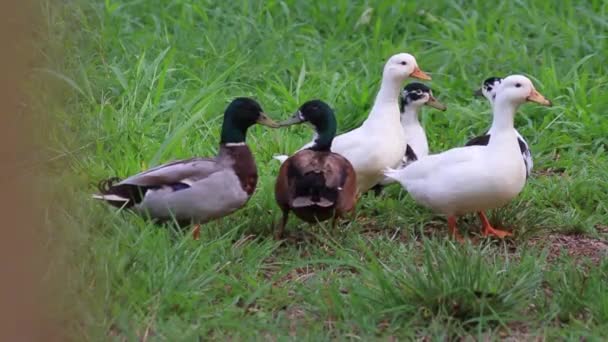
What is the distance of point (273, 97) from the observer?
6035mm

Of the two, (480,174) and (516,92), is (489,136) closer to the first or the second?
(516,92)

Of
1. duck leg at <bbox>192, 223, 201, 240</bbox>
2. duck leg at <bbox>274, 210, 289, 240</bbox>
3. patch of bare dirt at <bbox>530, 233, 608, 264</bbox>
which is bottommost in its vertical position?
patch of bare dirt at <bbox>530, 233, 608, 264</bbox>

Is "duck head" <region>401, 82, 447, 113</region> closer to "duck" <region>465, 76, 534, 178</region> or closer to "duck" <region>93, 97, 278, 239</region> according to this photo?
"duck" <region>465, 76, 534, 178</region>

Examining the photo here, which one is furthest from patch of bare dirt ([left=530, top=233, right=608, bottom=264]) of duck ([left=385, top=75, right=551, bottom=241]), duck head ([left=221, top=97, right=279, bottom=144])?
duck head ([left=221, top=97, right=279, bottom=144])

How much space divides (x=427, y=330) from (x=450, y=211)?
54.4 inches

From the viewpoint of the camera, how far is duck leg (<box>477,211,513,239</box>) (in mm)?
4363

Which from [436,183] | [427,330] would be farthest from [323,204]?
[427,330]

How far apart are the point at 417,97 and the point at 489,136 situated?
672 millimetres

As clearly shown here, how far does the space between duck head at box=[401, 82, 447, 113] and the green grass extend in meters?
0.40

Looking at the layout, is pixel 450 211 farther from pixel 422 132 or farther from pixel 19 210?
pixel 19 210

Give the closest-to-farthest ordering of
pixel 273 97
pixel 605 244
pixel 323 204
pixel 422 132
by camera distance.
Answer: pixel 323 204
pixel 605 244
pixel 422 132
pixel 273 97

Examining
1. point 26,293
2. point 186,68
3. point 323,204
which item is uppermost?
point 26,293

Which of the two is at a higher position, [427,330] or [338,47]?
[338,47]

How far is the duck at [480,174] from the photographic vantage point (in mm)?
4223
